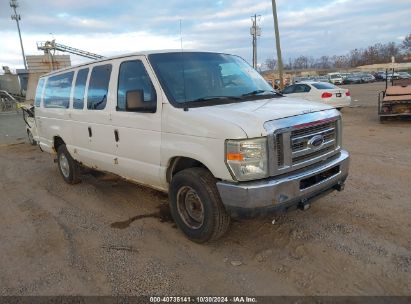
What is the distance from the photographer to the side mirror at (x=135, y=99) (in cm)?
428

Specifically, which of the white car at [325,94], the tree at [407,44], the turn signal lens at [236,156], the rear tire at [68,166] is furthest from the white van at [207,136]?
the tree at [407,44]

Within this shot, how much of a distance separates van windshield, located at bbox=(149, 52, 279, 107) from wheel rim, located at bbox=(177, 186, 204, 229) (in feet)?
3.25

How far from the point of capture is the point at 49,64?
4881 cm

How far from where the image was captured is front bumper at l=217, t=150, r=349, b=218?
3.47 metres

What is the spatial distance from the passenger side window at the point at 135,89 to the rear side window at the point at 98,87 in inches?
14.0

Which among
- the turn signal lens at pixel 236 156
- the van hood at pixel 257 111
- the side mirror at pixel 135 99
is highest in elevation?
the side mirror at pixel 135 99

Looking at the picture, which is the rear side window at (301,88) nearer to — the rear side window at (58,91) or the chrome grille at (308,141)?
the rear side window at (58,91)

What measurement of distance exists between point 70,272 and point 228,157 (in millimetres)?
1969

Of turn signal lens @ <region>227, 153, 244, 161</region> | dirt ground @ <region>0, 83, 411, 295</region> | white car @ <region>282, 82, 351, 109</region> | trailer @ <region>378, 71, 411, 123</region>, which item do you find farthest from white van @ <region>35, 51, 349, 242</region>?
white car @ <region>282, 82, 351, 109</region>

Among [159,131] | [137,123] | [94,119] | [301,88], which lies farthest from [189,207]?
[301,88]

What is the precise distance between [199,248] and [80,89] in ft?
10.8

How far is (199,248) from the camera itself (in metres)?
4.09

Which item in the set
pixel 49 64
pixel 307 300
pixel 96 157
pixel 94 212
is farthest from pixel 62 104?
pixel 49 64

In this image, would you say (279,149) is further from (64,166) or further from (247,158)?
(64,166)
